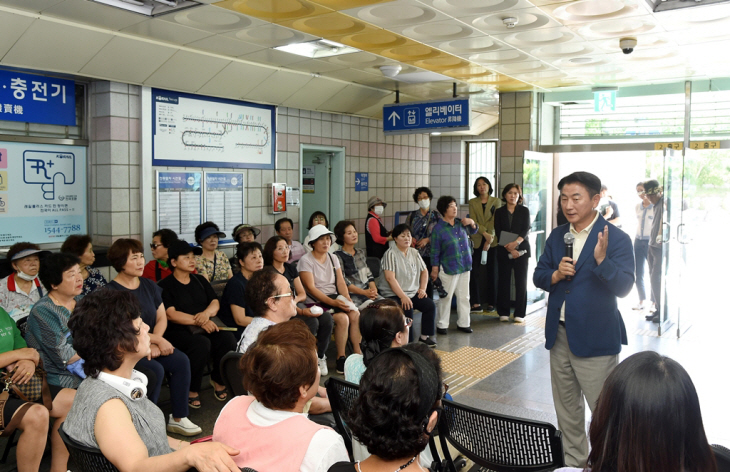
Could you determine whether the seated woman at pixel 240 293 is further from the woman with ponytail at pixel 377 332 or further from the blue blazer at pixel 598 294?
the blue blazer at pixel 598 294

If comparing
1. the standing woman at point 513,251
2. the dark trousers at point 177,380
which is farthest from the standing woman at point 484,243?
the dark trousers at point 177,380

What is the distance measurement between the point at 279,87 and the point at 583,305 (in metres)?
4.84

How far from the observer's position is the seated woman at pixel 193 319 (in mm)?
4211

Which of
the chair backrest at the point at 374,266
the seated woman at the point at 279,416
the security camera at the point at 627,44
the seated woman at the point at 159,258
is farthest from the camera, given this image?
the chair backrest at the point at 374,266

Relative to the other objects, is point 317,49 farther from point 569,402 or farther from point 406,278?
point 569,402

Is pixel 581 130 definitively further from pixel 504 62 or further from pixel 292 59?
pixel 292 59

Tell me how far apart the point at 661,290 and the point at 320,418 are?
16.6 feet

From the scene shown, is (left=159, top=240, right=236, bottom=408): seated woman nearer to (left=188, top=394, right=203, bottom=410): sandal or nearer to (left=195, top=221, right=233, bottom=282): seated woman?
(left=188, top=394, right=203, bottom=410): sandal

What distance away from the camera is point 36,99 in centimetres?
523

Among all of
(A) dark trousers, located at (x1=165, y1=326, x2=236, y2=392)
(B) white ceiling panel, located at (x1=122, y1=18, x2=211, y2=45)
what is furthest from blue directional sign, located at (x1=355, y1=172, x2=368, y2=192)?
(A) dark trousers, located at (x1=165, y1=326, x2=236, y2=392)

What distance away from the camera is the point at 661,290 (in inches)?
251

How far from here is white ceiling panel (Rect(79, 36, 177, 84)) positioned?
500 centimetres

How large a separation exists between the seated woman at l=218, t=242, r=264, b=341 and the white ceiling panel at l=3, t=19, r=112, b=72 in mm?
2053

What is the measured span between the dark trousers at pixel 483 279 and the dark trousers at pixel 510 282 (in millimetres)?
163
